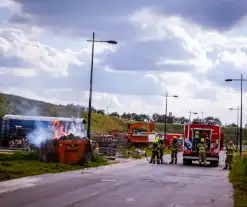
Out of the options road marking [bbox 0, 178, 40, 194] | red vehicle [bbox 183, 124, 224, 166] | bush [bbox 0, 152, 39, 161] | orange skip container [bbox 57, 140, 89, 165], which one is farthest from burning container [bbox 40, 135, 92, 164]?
red vehicle [bbox 183, 124, 224, 166]

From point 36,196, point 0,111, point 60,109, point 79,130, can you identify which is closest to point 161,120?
point 60,109

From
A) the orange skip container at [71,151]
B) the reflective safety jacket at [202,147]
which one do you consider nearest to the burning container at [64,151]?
the orange skip container at [71,151]

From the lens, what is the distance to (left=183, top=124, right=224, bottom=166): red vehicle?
106 feet

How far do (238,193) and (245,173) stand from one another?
7168 mm

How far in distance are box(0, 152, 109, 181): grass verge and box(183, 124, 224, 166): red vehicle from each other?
6.14 metres

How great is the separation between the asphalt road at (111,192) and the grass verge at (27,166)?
2.92ft

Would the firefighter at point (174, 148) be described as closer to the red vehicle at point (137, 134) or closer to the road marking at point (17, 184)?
the road marking at point (17, 184)

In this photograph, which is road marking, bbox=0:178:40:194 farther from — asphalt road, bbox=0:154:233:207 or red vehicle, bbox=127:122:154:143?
red vehicle, bbox=127:122:154:143

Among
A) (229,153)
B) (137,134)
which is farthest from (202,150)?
(137,134)

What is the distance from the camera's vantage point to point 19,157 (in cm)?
2597

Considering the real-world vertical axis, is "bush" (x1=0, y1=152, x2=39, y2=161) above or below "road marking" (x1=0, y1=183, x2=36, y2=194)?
above

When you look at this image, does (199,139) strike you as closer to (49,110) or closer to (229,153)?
(229,153)

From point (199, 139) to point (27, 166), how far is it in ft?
43.9

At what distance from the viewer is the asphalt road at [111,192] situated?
1314cm
